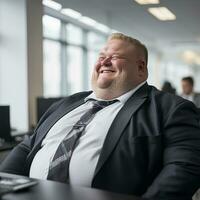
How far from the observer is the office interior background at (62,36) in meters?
4.98

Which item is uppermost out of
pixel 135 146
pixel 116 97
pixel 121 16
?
pixel 121 16

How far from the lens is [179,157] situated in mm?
1294

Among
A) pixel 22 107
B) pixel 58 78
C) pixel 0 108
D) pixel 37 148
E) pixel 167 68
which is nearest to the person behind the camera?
pixel 37 148

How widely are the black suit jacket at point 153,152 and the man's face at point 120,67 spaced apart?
15 centimetres


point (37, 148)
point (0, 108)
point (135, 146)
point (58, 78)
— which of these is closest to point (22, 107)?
point (0, 108)

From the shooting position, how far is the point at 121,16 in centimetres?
689

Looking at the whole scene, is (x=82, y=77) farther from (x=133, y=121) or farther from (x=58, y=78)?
(x=133, y=121)

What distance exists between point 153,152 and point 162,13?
18.2 ft

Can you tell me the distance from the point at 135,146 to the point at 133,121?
0.38 feet

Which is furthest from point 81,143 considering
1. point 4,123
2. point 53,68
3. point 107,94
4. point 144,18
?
point 53,68

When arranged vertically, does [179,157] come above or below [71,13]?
below

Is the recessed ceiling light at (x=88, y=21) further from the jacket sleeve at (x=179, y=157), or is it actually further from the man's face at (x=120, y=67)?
the jacket sleeve at (x=179, y=157)

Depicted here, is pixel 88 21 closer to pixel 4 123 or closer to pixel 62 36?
pixel 62 36

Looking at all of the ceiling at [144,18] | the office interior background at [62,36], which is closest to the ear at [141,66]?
the office interior background at [62,36]
